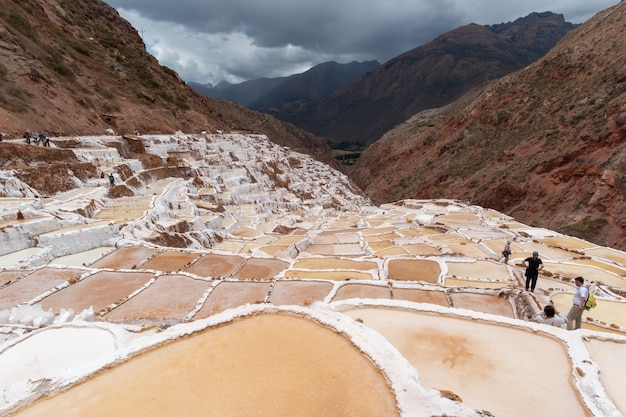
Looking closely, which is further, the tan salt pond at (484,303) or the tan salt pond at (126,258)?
the tan salt pond at (126,258)

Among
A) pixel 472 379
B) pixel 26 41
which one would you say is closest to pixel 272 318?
pixel 472 379

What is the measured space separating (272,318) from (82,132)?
21967 millimetres

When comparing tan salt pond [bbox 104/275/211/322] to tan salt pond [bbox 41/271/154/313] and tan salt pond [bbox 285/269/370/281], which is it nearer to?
tan salt pond [bbox 41/271/154/313]

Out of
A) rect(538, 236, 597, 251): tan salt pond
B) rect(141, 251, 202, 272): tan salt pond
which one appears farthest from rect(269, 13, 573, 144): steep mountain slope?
rect(141, 251, 202, 272): tan salt pond

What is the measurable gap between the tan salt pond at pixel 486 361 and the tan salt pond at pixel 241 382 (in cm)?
108

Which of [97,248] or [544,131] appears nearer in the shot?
[97,248]

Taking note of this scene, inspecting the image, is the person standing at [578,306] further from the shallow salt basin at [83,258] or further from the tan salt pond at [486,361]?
the shallow salt basin at [83,258]

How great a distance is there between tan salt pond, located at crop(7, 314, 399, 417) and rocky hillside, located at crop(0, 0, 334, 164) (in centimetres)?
1755

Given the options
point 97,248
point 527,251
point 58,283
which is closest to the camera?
point 58,283

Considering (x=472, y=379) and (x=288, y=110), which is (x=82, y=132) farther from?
(x=288, y=110)

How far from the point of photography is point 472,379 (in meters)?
4.04

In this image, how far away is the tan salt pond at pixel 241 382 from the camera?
307 centimetres

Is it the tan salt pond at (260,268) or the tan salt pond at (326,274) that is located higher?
the tan salt pond at (260,268)

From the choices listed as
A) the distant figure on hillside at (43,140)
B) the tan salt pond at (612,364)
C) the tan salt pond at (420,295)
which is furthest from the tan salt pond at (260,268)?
the distant figure on hillside at (43,140)
